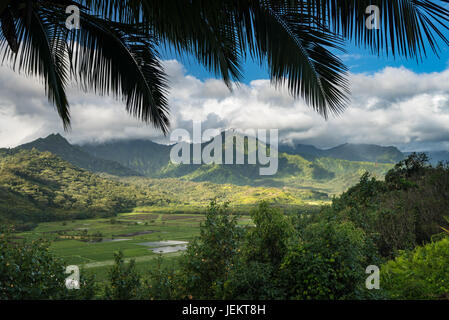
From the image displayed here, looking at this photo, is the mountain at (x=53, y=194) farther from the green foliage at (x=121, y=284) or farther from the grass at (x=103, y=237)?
the green foliage at (x=121, y=284)

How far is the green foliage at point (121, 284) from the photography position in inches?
167

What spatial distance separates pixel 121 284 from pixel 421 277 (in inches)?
187

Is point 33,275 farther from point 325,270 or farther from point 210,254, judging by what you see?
point 325,270

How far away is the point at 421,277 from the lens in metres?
4.19

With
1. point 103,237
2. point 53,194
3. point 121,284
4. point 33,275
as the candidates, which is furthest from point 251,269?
point 53,194

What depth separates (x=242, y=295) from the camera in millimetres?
3357

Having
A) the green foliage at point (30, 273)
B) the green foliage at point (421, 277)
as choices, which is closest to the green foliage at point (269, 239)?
the green foliage at point (421, 277)

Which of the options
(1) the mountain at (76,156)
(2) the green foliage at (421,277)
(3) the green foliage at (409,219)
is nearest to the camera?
(2) the green foliage at (421,277)

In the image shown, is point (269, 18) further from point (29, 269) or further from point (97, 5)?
point (29, 269)

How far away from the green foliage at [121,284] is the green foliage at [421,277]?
3.82m

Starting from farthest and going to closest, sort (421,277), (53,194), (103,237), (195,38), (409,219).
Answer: (53,194) < (103,237) < (409,219) < (421,277) < (195,38)

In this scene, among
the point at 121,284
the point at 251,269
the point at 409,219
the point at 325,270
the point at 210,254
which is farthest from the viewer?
the point at 409,219
